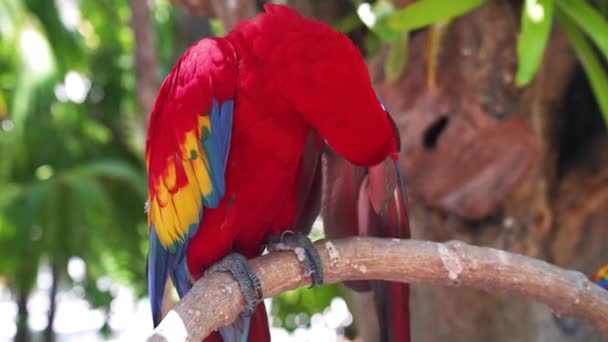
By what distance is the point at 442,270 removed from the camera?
2.55 feet

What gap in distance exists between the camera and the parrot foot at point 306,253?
30.2 inches

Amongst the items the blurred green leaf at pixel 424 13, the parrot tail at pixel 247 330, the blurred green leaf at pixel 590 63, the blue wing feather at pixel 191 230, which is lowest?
the parrot tail at pixel 247 330

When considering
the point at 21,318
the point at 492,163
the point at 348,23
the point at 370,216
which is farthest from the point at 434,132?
the point at 21,318

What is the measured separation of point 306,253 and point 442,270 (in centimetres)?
14

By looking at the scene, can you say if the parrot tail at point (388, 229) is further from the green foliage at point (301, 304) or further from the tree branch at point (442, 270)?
the green foliage at point (301, 304)

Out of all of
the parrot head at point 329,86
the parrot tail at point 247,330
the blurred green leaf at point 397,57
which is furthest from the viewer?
the blurred green leaf at point 397,57

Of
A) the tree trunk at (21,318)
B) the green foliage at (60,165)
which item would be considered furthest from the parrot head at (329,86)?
the tree trunk at (21,318)

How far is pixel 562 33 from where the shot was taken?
1183 millimetres

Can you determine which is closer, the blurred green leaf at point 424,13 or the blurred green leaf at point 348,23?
the blurred green leaf at point 424,13

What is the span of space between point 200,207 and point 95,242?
3.67ft

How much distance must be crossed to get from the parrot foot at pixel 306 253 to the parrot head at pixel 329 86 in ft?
0.36

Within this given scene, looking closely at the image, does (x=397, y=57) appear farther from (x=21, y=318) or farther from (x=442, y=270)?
(x=21, y=318)

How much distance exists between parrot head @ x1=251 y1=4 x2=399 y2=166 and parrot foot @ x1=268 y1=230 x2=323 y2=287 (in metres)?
0.11

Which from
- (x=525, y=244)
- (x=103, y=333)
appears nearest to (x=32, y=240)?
(x=103, y=333)
